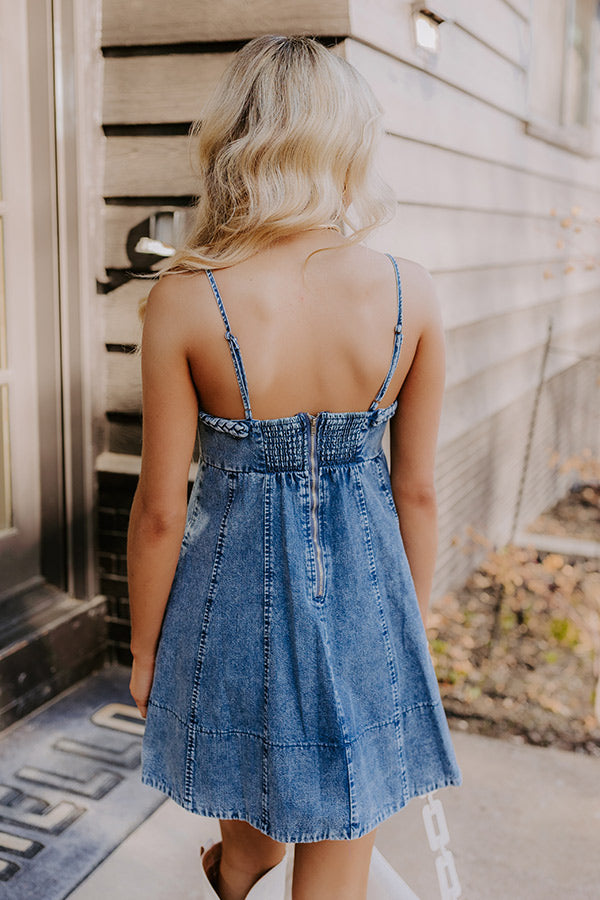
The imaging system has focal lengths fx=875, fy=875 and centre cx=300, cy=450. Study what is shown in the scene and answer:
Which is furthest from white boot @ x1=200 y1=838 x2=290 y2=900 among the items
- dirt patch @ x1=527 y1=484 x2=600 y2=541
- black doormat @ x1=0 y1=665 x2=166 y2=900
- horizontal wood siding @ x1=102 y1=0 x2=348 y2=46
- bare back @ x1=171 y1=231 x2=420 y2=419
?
dirt patch @ x1=527 y1=484 x2=600 y2=541

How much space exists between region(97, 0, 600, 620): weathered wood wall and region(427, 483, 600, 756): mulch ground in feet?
0.67

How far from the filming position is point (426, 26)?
2.90m

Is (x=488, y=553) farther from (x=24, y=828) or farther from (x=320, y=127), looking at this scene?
(x=320, y=127)

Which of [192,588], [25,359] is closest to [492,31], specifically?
[25,359]

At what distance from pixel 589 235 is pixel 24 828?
524 centimetres

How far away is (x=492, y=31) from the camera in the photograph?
3738mm

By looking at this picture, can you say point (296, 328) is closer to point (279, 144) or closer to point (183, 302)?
point (183, 302)

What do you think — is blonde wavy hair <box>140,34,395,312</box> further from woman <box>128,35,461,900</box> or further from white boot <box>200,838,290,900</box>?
white boot <box>200,838,290,900</box>

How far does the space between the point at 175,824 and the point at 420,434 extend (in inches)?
55.7

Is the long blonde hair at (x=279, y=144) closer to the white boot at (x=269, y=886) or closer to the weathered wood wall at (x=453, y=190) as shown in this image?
the white boot at (x=269, y=886)

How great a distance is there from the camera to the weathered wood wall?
2.65 m

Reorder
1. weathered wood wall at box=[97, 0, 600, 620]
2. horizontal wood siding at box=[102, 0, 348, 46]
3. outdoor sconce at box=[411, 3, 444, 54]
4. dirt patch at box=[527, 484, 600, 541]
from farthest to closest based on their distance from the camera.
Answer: dirt patch at box=[527, 484, 600, 541]
outdoor sconce at box=[411, 3, 444, 54]
weathered wood wall at box=[97, 0, 600, 620]
horizontal wood siding at box=[102, 0, 348, 46]

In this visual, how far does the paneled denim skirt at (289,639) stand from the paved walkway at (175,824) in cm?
86

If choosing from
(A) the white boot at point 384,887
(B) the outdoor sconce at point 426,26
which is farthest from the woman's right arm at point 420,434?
(B) the outdoor sconce at point 426,26
